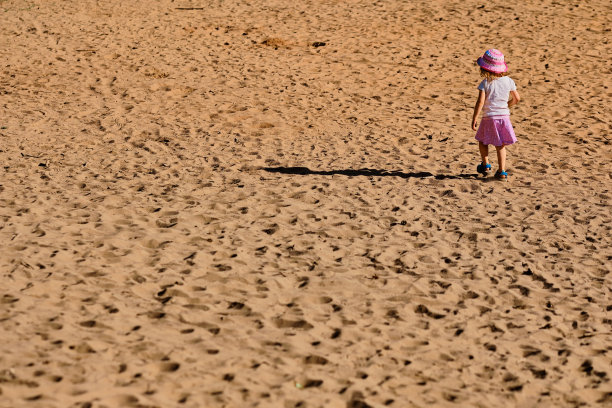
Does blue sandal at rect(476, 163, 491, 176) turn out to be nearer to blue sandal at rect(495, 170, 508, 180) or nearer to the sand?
blue sandal at rect(495, 170, 508, 180)

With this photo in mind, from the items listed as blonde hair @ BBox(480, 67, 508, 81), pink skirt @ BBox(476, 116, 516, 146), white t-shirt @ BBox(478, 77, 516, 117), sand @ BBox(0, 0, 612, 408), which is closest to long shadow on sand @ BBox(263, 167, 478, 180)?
sand @ BBox(0, 0, 612, 408)

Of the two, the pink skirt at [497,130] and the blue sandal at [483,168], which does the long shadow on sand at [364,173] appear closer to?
the blue sandal at [483,168]

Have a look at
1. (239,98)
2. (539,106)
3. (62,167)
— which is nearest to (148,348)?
(62,167)

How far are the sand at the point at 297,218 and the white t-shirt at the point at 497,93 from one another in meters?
0.85

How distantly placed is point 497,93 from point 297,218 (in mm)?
2913

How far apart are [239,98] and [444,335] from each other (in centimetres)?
714

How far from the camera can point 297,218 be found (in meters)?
7.46

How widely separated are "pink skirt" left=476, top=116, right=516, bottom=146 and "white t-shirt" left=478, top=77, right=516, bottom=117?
69mm

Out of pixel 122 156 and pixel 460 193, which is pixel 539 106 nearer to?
pixel 460 193

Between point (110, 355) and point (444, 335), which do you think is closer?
point (110, 355)

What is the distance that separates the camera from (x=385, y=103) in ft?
38.9

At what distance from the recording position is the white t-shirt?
28.5 feet

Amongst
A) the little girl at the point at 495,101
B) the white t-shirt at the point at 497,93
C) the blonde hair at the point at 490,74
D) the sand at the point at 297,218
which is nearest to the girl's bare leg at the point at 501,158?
the little girl at the point at 495,101

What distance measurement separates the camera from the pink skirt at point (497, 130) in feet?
28.6
